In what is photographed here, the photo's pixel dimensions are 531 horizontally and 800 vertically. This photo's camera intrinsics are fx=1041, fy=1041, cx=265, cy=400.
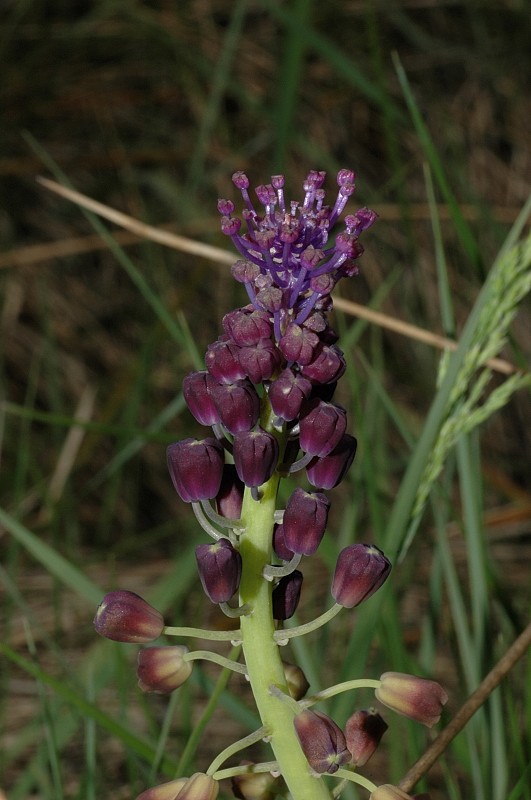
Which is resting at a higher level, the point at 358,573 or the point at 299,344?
the point at 299,344

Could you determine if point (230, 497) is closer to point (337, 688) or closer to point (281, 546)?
point (281, 546)

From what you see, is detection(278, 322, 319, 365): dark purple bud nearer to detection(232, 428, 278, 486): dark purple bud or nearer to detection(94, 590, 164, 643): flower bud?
detection(232, 428, 278, 486): dark purple bud

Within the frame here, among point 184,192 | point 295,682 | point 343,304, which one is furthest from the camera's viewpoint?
point 184,192

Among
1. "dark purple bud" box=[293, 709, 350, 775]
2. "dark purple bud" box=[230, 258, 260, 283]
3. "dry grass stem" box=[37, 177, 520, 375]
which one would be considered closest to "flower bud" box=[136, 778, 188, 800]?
"dark purple bud" box=[293, 709, 350, 775]

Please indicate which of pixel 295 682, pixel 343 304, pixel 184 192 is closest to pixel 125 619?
pixel 295 682

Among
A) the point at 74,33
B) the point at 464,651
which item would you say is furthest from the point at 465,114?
the point at 464,651

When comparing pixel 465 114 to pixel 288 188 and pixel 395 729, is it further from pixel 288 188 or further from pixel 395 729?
pixel 395 729

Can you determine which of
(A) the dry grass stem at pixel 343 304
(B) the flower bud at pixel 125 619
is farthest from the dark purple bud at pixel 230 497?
(A) the dry grass stem at pixel 343 304

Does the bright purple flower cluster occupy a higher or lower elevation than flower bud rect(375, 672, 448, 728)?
higher
